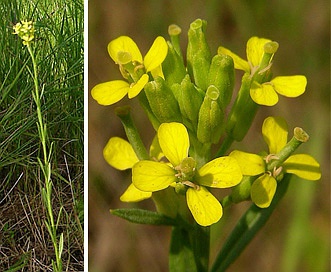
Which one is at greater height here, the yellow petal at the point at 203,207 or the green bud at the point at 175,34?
the green bud at the point at 175,34

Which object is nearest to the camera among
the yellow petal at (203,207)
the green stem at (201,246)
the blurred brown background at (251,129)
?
the yellow petal at (203,207)

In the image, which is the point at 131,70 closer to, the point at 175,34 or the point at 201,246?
the point at 175,34

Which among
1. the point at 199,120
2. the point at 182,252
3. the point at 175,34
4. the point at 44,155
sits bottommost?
the point at 182,252

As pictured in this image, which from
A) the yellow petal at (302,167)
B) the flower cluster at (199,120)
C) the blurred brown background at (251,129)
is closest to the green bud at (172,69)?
the flower cluster at (199,120)

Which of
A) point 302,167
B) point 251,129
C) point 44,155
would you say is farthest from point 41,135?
point 251,129

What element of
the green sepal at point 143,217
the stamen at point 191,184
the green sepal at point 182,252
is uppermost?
the stamen at point 191,184

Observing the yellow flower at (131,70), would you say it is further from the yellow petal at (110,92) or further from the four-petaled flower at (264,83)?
the four-petaled flower at (264,83)

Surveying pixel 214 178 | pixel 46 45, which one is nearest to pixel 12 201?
pixel 46 45
